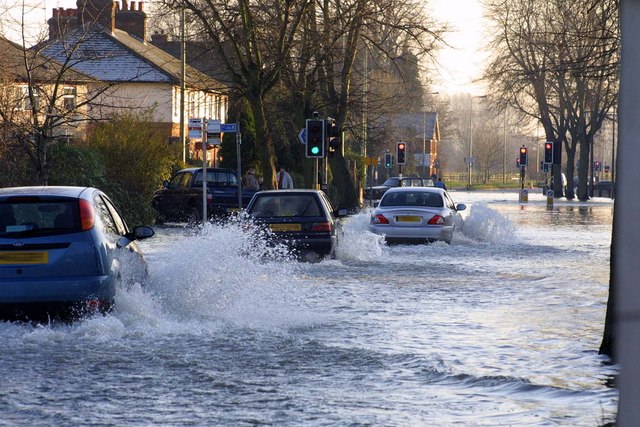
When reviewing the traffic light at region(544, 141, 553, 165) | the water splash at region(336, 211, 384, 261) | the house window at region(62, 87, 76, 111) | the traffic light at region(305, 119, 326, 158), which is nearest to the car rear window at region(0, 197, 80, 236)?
the house window at region(62, 87, 76, 111)

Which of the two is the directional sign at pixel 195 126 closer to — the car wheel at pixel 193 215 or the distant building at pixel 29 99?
the car wheel at pixel 193 215

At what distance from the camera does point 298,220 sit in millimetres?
21328

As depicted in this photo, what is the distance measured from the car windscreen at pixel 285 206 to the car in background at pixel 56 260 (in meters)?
9.52

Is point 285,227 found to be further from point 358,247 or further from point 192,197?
point 192,197

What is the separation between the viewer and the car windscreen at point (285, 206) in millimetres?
21594

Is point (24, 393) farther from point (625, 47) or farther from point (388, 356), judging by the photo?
point (625, 47)

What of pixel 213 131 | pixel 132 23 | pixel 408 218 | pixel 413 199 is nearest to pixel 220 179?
pixel 213 131

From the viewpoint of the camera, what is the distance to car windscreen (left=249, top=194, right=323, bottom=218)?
21.6m

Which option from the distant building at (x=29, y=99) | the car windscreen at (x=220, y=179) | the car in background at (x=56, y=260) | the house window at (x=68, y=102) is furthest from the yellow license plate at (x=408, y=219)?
the car in background at (x=56, y=260)

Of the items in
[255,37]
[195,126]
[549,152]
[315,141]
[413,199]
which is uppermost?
[255,37]

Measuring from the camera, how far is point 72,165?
1091 inches

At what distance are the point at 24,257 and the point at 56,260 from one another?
29 centimetres

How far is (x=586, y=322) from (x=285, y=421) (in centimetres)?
670

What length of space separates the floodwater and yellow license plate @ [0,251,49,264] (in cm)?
72
